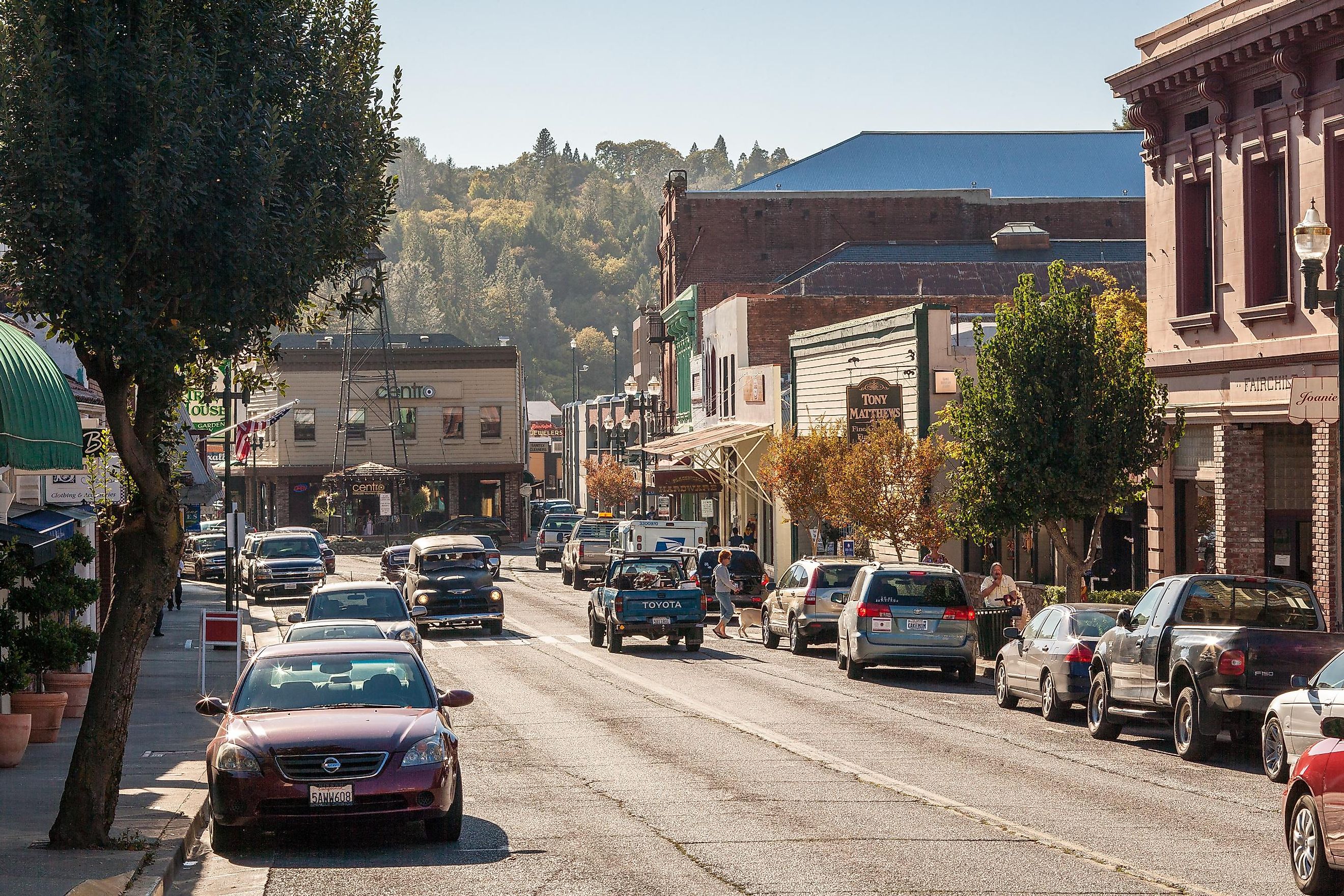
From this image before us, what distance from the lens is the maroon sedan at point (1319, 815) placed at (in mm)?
10508

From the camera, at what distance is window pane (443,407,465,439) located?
9056 cm

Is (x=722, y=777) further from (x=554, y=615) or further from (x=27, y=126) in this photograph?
(x=554, y=615)

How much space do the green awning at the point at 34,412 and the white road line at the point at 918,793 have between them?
328 inches

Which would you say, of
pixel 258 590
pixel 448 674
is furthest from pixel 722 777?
pixel 258 590

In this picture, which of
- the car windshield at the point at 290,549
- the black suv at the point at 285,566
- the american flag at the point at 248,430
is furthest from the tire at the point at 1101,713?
the car windshield at the point at 290,549

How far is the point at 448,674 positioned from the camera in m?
28.8

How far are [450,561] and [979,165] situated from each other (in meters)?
52.8

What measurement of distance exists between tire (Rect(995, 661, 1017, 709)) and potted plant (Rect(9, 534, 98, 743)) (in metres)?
12.1

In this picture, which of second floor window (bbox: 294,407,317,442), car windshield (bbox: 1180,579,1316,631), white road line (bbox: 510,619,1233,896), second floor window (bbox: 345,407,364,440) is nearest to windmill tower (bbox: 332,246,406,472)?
second floor window (bbox: 345,407,364,440)

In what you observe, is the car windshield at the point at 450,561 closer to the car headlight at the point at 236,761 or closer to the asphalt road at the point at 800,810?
the asphalt road at the point at 800,810

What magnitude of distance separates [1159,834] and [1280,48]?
1753 cm

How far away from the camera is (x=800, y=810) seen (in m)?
14.7

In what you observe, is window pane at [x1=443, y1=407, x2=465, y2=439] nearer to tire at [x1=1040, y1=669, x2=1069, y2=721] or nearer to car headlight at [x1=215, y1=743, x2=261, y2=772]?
tire at [x1=1040, y1=669, x2=1069, y2=721]

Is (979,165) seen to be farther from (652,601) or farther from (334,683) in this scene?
(334,683)
